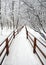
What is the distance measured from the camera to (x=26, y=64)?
30.7 ft

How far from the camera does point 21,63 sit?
372 inches

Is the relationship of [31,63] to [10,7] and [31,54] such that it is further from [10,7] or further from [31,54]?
[10,7]

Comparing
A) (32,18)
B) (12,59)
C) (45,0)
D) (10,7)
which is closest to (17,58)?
(12,59)

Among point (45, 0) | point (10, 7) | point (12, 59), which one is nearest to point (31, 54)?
point (12, 59)

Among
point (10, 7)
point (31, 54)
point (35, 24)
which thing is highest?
point (31, 54)

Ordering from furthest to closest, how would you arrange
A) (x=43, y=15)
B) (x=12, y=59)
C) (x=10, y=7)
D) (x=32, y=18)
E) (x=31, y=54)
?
(x=10, y=7), (x=32, y=18), (x=43, y=15), (x=31, y=54), (x=12, y=59)

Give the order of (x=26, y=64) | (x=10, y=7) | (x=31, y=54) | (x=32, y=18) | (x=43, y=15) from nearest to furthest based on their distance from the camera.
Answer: (x=26, y=64), (x=31, y=54), (x=43, y=15), (x=32, y=18), (x=10, y=7)

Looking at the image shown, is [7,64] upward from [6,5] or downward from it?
upward

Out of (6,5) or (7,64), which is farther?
(6,5)

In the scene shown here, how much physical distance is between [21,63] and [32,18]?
1807cm

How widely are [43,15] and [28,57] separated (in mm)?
15252

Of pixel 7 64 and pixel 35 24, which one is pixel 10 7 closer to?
pixel 35 24

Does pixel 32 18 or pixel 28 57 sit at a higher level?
pixel 28 57

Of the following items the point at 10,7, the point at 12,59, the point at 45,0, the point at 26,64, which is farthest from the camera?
the point at 10,7
